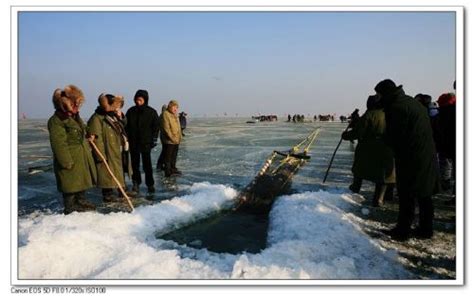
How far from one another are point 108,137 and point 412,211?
13.8ft

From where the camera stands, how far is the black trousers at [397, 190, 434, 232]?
4.01 metres

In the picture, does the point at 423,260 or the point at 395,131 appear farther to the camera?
the point at 395,131

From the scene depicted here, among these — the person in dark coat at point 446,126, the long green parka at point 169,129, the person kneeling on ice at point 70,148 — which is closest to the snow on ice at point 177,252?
the person kneeling on ice at point 70,148

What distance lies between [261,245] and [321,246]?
0.67 metres

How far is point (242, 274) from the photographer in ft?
11.0

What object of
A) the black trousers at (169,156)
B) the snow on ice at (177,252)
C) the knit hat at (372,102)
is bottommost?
the snow on ice at (177,252)

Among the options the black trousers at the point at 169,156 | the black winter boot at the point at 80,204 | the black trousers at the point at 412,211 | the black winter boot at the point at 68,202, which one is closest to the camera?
the black trousers at the point at 412,211

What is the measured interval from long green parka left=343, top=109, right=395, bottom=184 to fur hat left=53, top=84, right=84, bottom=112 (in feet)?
12.4

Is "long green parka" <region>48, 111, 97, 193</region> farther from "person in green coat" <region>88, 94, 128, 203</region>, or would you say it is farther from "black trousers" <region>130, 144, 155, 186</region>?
"black trousers" <region>130, 144, 155, 186</region>

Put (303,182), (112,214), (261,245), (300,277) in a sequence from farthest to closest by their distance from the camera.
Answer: (303,182) < (112,214) < (261,245) < (300,277)

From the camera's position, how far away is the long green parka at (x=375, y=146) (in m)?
5.18

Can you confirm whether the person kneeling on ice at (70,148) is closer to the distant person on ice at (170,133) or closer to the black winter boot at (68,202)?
the black winter boot at (68,202)
